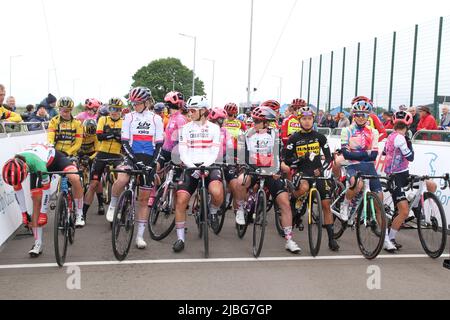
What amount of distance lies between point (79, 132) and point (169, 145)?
1552 mm

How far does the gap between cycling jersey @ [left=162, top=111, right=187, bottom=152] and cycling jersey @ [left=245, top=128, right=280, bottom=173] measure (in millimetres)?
1247

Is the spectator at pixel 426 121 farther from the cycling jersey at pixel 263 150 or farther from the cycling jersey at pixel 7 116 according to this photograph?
the cycling jersey at pixel 7 116

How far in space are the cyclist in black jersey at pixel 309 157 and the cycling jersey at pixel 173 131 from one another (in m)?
1.82

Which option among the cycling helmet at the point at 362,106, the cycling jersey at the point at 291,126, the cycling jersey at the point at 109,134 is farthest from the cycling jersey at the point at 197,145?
the cycling jersey at the point at 291,126

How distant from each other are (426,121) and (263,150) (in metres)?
6.44

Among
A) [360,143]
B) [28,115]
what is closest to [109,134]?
[360,143]

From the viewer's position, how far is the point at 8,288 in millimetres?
5152

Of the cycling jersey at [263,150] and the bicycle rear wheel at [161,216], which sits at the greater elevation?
the cycling jersey at [263,150]

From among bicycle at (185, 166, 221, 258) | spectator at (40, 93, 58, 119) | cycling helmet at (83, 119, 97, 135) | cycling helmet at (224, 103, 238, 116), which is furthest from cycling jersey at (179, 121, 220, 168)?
spectator at (40, 93, 58, 119)

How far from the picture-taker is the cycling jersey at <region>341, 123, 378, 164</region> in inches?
290

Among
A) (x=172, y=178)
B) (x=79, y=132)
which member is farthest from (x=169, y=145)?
(x=79, y=132)

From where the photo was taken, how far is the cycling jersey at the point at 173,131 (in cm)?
806

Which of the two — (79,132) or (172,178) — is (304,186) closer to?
(172,178)

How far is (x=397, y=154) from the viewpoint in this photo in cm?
728
